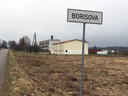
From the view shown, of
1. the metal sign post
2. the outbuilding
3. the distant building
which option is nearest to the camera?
the metal sign post

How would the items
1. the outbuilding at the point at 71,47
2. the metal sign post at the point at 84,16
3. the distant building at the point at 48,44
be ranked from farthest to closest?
the distant building at the point at 48,44, the outbuilding at the point at 71,47, the metal sign post at the point at 84,16

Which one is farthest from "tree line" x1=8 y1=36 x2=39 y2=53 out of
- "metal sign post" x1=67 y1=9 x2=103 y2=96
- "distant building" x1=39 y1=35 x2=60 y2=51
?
"metal sign post" x1=67 y1=9 x2=103 y2=96

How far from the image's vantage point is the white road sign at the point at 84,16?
2965 millimetres

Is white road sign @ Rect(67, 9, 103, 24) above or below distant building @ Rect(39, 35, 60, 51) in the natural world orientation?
below

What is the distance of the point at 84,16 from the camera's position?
120 inches

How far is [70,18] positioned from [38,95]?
136 inches

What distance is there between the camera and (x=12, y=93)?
4.69 metres

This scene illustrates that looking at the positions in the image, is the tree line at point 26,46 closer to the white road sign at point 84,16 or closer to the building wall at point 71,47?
the building wall at point 71,47

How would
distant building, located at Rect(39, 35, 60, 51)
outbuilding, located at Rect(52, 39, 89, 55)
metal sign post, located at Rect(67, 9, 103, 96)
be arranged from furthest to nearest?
distant building, located at Rect(39, 35, 60, 51) < outbuilding, located at Rect(52, 39, 89, 55) < metal sign post, located at Rect(67, 9, 103, 96)

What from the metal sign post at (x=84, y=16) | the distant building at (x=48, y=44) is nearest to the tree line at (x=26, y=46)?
the distant building at (x=48, y=44)

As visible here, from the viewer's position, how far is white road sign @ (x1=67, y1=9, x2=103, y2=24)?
117 inches

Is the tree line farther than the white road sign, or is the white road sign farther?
the tree line

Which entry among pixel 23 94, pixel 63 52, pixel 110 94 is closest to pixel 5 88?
pixel 23 94

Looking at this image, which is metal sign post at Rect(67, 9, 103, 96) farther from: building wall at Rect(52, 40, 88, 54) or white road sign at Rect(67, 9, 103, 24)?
building wall at Rect(52, 40, 88, 54)
